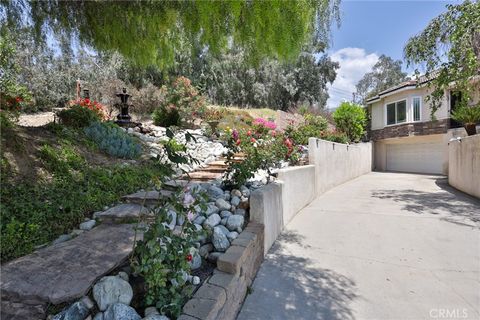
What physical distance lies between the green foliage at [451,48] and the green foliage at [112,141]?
747cm

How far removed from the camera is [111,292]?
1.76 meters

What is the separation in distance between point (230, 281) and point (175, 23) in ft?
9.84

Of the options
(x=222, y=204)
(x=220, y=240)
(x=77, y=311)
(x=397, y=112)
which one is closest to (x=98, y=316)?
(x=77, y=311)

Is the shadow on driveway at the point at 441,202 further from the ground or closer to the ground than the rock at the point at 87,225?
closer to the ground

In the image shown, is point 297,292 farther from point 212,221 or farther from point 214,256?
point 212,221

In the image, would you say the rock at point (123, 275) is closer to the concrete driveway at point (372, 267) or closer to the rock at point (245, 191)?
the concrete driveway at point (372, 267)

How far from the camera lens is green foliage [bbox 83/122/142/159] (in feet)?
16.5

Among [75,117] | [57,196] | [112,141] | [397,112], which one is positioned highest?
[397,112]

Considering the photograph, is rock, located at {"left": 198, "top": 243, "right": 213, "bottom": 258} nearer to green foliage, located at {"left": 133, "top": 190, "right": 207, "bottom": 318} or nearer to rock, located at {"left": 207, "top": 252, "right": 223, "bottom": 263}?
rock, located at {"left": 207, "top": 252, "right": 223, "bottom": 263}

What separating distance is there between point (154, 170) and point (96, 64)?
11.7 metres

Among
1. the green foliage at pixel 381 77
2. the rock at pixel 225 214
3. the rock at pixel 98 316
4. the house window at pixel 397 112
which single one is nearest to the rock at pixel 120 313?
the rock at pixel 98 316

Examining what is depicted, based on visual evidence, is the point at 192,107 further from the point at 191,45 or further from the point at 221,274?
the point at 221,274

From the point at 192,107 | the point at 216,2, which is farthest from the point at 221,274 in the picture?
the point at 192,107

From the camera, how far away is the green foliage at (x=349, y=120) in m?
15.0
